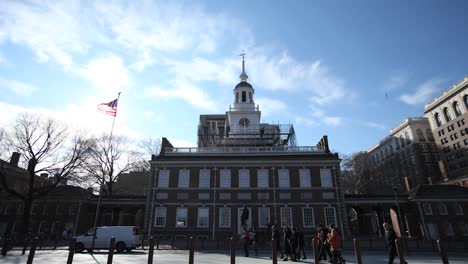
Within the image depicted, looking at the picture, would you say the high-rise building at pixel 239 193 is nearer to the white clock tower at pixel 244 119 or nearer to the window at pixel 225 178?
the window at pixel 225 178

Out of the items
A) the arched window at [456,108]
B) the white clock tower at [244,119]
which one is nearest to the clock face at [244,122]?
the white clock tower at [244,119]

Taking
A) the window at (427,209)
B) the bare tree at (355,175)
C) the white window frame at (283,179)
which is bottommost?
the window at (427,209)

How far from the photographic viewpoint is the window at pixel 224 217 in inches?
1280

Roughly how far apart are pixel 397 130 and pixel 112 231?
90.7 meters

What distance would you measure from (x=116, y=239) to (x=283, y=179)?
63.0ft

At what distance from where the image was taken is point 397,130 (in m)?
91.0

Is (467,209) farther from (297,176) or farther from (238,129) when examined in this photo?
(238,129)

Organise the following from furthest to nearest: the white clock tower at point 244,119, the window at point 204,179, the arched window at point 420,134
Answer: the arched window at point 420,134
the white clock tower at point 244,119
the window at point 204,179

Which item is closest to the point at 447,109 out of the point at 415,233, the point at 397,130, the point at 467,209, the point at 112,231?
the point at 397,130

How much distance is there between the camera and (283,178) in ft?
113

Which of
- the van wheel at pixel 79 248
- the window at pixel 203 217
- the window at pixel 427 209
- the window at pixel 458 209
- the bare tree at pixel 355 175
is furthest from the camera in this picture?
the bare tree at pixel 355 175

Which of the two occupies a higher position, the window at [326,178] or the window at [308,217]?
the window at [326,178]

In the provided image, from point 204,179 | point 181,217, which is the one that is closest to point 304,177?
point 204,179

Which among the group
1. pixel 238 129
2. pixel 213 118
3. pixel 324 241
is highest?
pixel 213 118
